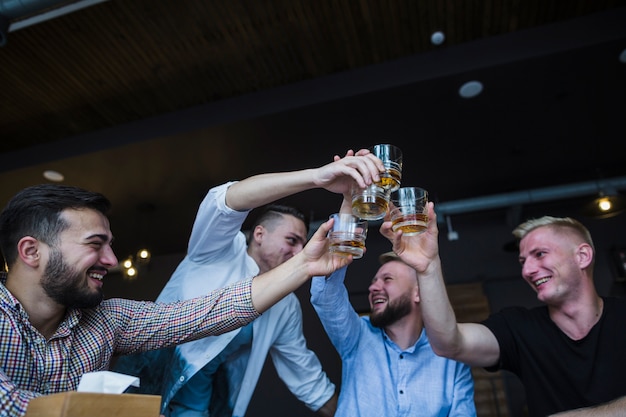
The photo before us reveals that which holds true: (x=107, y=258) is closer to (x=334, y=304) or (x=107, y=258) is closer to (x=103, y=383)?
(x=103, y=383)

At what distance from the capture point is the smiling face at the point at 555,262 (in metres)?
1.78

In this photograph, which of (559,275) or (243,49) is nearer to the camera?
(559,275)

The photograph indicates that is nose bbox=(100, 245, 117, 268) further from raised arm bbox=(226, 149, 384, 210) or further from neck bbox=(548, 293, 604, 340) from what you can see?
neck bbox=(548, 293, 604, 340)

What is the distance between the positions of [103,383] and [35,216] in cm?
63

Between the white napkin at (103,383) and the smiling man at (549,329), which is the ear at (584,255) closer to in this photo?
the smiling man at (549,329)

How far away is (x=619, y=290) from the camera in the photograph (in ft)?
18.0

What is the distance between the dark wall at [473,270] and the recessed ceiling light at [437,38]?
2.63 meters

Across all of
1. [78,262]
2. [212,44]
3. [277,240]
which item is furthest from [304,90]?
[78,262]

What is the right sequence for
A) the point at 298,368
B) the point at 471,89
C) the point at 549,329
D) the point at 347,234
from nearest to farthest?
the point at 347,234 < the point at 549,329 < the point at 298,368 < the point at 471,89

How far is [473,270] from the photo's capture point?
6.03 meters

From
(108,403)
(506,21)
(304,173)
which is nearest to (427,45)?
(506,21)

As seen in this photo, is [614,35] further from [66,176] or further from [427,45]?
[66,176]

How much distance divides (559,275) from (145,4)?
2754 millimetres

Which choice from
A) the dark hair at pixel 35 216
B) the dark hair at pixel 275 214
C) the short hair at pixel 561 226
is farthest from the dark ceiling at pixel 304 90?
the dark hair at pixel 35 216
